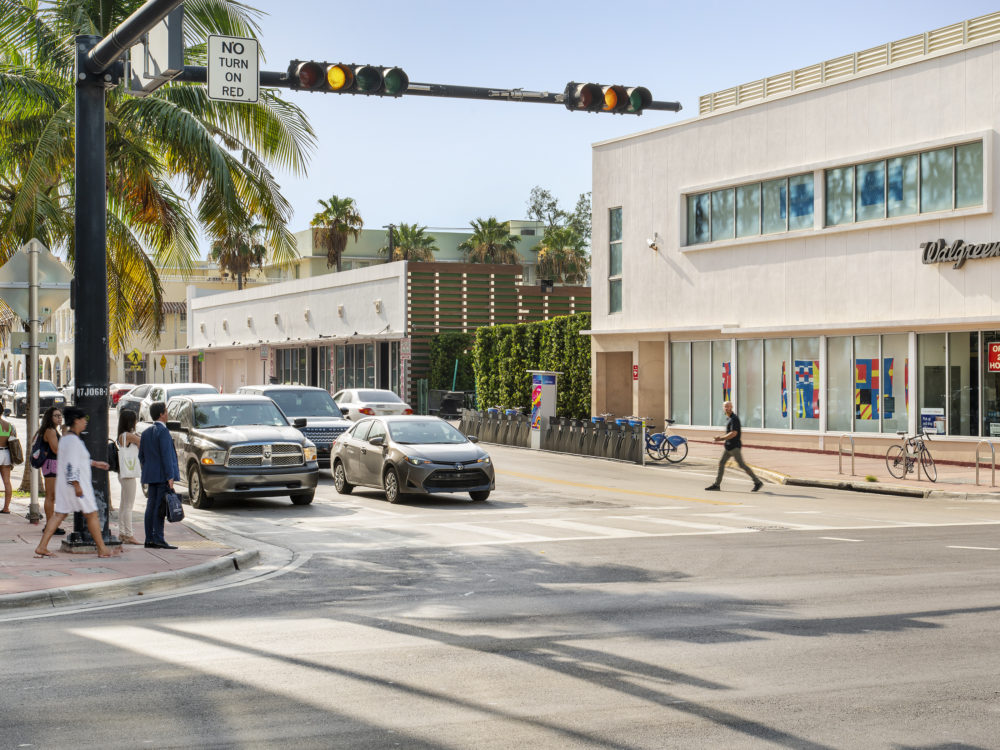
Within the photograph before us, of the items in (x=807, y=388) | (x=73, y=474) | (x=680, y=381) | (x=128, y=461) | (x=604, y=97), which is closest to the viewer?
(x=73, y=474)

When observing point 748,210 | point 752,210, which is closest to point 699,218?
point 748,210

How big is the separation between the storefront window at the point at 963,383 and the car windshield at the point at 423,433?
13610 millimetres

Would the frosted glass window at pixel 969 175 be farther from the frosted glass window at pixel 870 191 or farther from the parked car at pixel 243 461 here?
the parked car at pixel 243 461

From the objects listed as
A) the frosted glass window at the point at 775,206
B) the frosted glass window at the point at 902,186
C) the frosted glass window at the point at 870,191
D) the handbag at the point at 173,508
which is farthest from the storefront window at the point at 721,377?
the handbag at the point at 173,508

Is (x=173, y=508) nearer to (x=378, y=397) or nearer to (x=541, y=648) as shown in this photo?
(x=541, y=648)

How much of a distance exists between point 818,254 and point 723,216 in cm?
388

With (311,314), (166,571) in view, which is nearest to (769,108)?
(166,571)

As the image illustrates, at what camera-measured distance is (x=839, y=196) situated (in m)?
31.6

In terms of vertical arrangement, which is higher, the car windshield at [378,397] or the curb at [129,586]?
the car windshield at [378,397]

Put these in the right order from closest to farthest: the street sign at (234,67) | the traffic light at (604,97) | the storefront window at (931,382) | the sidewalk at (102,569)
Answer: the sidewalk at (102,569) → the street sign at (234,67) → the traffic light at (604,97) → the storefront window at (931,382)

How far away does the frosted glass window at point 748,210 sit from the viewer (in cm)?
3412

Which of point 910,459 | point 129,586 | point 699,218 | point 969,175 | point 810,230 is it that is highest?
point 699,218

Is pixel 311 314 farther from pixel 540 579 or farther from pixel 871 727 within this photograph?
pixel 871 727

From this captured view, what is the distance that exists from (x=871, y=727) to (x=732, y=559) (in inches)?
278
